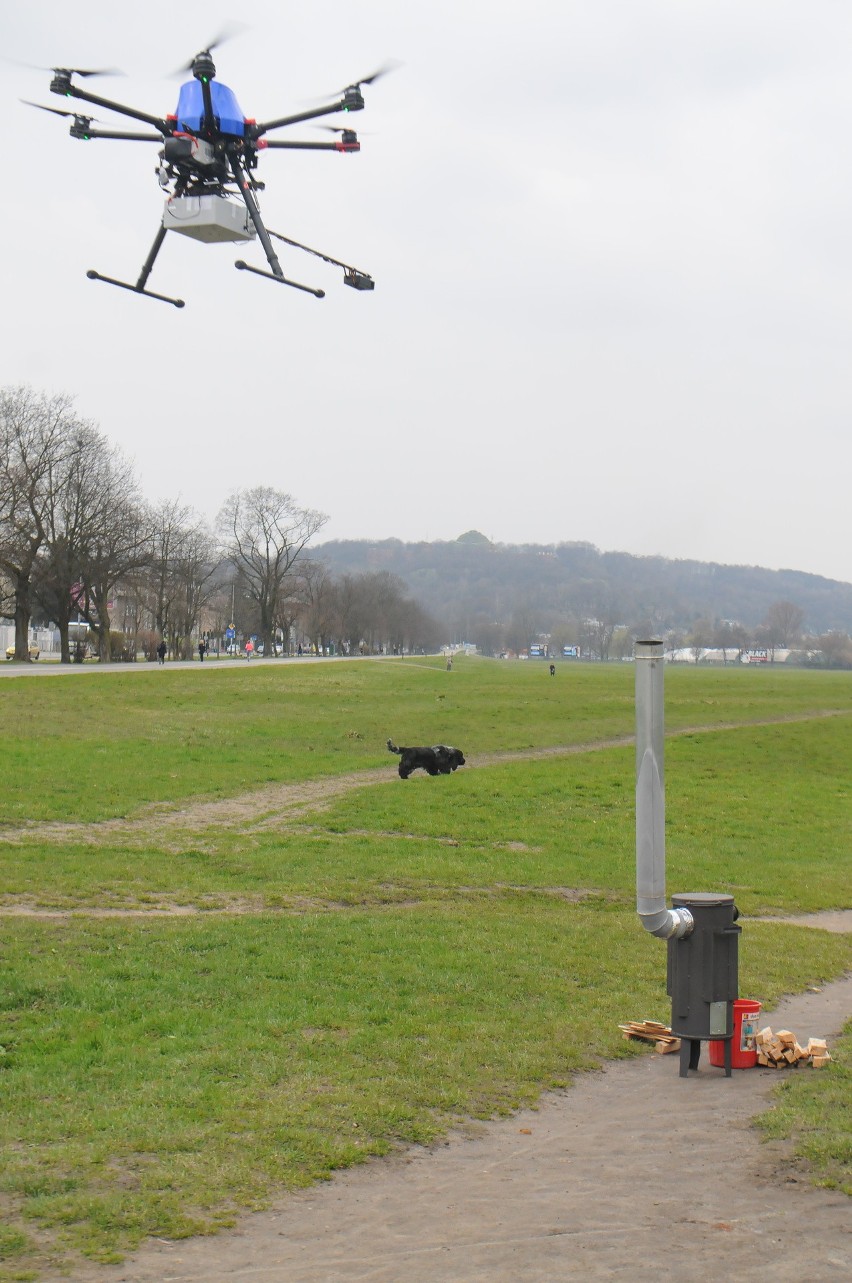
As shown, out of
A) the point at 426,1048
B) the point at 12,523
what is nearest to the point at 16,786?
the point at 426,1048

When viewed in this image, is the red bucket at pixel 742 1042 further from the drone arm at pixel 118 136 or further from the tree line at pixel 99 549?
the tree line at pixel 99 549

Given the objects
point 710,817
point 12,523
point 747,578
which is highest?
point 12,523

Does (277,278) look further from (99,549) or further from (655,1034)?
(99,549)

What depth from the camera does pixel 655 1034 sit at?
9.29 meters

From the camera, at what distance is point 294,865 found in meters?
16.7

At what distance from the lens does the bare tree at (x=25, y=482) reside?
73.2 metres

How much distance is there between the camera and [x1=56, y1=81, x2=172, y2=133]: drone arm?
A: 423 inches

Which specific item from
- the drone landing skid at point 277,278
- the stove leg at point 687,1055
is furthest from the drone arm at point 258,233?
the stove leg at point 687,1055

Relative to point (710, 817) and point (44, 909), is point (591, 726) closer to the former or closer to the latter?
point (710, 817)

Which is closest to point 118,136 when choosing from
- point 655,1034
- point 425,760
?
point 655,1034

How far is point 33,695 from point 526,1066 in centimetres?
3511

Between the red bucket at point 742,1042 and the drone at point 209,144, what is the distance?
7876mm

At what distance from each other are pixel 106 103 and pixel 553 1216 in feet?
31.7

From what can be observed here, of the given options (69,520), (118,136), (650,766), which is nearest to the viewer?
(650,766)
